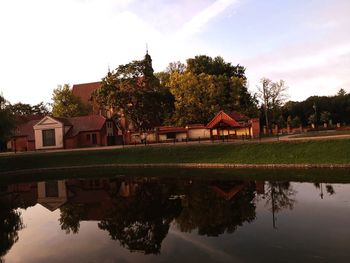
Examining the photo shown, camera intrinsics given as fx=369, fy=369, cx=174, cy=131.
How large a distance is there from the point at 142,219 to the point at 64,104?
54.6 m

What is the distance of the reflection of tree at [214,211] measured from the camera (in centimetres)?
1504

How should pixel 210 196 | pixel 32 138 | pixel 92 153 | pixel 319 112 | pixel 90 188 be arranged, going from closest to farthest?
pixel 210 196, pixel 90 188, pixel 92 153, pixel 32 138, pixel 319 112

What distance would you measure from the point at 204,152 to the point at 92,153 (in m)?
13.2

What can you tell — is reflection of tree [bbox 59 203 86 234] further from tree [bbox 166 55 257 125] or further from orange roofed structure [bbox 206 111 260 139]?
tree [bbox 166 55 257 125]

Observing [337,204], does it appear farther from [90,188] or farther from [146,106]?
[146,106]

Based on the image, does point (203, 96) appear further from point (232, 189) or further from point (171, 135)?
point (232, 189)

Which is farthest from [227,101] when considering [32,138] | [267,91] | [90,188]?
[90,188]

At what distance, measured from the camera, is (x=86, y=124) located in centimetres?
5588

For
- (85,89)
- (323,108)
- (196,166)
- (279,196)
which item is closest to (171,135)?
(196,166)

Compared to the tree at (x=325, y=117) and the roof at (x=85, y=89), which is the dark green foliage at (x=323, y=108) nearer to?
the tree at (x=325, y=117)

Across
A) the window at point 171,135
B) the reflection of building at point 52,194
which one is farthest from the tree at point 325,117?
the reflection of building at point 52,194

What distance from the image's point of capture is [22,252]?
1360cm

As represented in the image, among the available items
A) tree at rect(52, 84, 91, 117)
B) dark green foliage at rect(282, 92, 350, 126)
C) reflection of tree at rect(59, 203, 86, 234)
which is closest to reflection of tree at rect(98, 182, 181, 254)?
reflection of tree at rect(59, 203, 86, 234)

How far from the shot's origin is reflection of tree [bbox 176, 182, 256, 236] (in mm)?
15039
